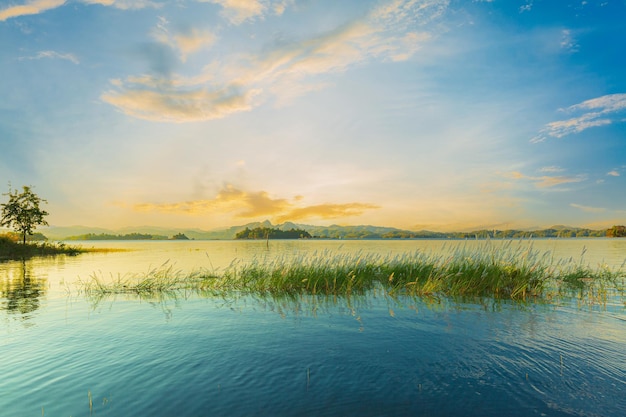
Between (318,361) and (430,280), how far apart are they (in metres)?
13.5

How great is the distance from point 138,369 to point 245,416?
432 cm

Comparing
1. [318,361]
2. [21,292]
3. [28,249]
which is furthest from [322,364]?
[28,249]

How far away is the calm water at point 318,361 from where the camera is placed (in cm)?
766

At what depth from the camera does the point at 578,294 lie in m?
21.0

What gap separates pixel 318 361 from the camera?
10070 millimetres

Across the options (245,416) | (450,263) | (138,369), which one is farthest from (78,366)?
(450,263)

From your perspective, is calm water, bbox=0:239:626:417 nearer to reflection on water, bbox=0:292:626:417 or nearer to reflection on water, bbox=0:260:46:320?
reflection on water, bbox=0:292:626:417

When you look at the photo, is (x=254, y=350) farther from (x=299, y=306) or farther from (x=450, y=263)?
(x=450, y=263)

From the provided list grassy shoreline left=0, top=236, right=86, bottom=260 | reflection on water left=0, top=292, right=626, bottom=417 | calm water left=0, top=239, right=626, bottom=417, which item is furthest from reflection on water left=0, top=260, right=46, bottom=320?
grassy shoreline left=0, top=236, right=86, bottom=260

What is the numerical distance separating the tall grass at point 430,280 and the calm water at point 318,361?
143 inches

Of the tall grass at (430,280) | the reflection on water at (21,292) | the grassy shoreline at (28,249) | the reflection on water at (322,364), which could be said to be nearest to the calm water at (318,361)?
the reflection on water at (322,364)

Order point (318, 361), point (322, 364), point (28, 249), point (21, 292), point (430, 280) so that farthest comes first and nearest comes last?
point (28, 249) → point (21, 292) → point (430, 280) → point (318, 361) → point (322, 364)

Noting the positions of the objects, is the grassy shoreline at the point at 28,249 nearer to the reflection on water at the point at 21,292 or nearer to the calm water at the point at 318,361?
the reflection on water at the point at 21,292

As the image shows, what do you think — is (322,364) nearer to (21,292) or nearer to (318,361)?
(318,361)
